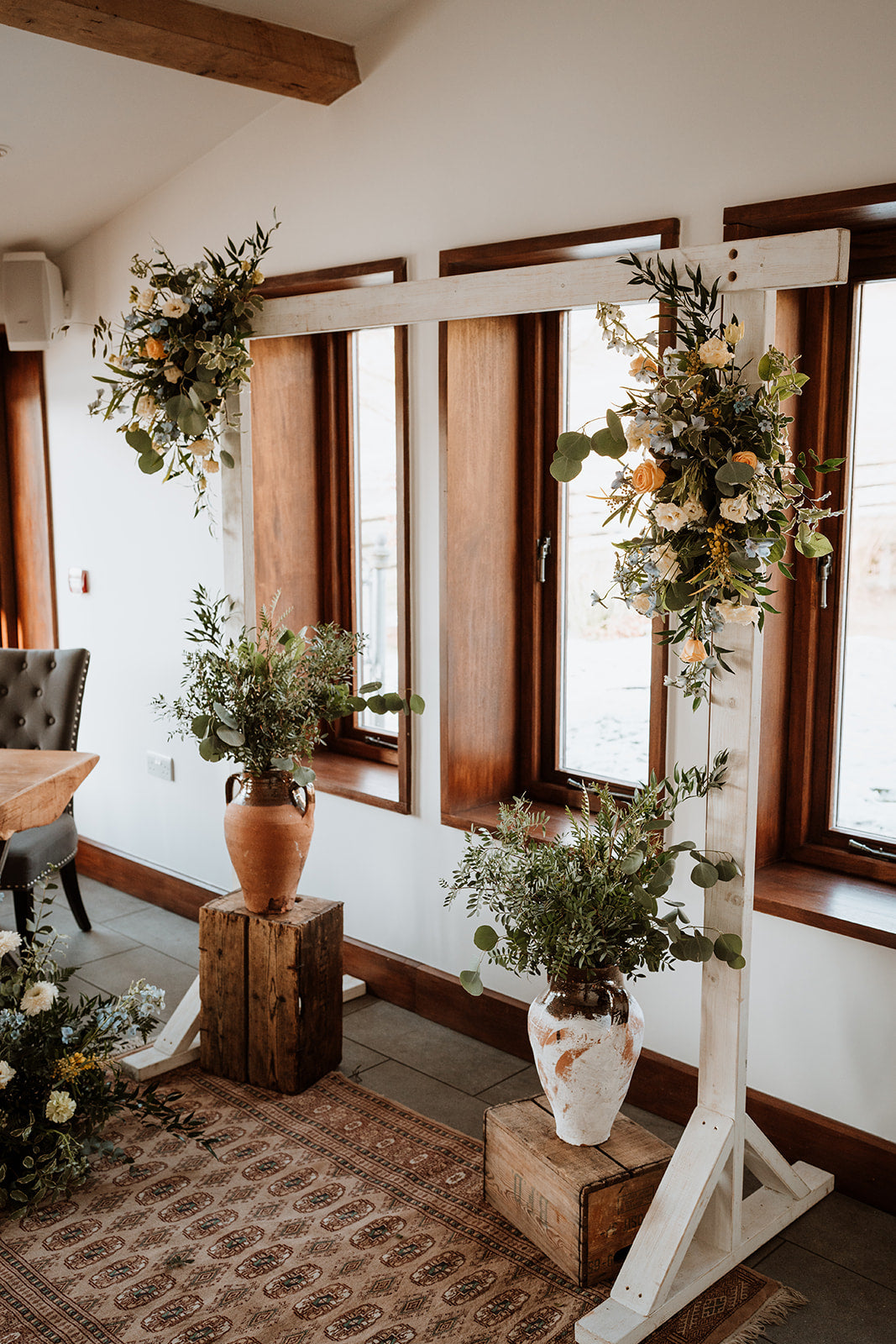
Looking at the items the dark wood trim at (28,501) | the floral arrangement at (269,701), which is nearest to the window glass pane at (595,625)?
the floral arrangement at (269,701)

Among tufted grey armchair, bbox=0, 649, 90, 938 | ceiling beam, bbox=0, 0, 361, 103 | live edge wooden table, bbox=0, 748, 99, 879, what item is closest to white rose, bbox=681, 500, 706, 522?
ceiling beam, bbox=0, 0, 361, 103

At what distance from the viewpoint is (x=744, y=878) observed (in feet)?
7.59

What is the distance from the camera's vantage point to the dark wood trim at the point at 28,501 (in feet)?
16.1

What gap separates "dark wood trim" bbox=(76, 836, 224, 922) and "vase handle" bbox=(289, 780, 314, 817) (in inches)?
48.4

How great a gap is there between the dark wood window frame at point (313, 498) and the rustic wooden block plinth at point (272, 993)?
0.75 meters

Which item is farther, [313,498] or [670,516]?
[313,498]

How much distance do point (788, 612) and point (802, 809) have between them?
0.48 metres

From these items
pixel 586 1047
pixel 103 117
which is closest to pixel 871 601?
pixel 586 1047

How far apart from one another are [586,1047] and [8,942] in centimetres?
131

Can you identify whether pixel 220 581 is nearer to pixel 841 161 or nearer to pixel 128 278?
pixel 128 278

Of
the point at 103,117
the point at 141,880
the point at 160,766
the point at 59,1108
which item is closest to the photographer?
the point at 59,1108

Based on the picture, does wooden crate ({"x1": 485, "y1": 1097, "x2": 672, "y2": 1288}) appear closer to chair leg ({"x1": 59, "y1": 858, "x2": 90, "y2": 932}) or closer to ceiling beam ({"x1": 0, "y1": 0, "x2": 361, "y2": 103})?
chair leg ({"x1": 59, "y1": 858, "x2": 90, "y2": 932})

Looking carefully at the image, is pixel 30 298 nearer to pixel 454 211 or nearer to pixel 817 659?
pixel 454 211

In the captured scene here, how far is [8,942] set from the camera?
2678 millimetres
